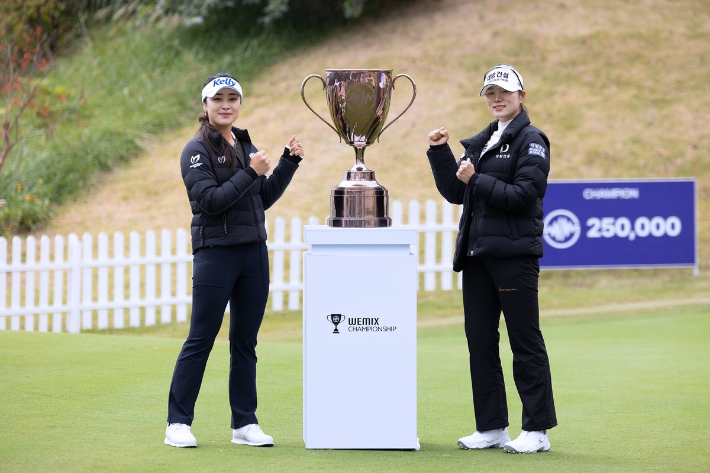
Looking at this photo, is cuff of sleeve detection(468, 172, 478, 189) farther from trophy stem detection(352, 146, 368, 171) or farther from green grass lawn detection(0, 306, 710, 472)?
green grass lawn detection(0, 306, 710, 472)

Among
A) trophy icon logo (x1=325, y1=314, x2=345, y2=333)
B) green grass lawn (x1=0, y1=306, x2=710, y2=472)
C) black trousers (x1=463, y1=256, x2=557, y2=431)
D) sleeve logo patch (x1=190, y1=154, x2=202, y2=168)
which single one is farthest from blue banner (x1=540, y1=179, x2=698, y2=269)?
sleeve logo patch (x1=190, y1=154, x2=202, y2=168)

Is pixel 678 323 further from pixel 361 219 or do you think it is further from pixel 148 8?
pixel 148 8

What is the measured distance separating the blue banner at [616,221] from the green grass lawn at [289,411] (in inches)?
137

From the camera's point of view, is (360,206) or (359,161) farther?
(359,161)

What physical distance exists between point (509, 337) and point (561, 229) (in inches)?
309

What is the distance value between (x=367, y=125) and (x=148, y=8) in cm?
1799

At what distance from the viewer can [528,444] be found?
15.0 ft

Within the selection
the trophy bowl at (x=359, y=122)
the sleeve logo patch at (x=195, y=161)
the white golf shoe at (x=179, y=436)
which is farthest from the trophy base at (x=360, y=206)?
the white golf shoe at (x=179, y=436)

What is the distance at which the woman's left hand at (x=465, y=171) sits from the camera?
14.7 ft

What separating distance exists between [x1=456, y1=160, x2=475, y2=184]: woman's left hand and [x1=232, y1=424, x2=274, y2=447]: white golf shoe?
1608mm

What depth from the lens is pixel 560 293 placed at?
12750 mm

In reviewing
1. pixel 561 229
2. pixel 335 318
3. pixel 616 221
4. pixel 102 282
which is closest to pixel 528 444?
pixel 335 318

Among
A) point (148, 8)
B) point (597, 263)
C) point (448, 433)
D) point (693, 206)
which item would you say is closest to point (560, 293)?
point (597, 263)

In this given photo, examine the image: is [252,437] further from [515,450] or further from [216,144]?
[216,144]
